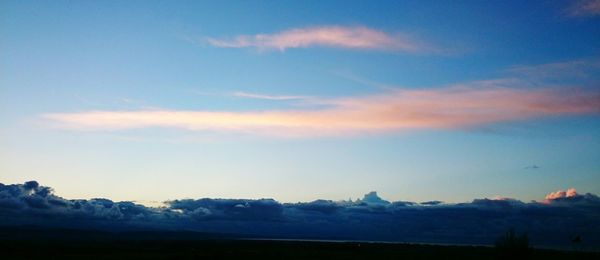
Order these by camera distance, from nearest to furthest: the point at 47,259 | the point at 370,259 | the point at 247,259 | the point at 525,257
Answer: the point at 525,257, the point at 247,259, the point at 370,259, the point at 47,259

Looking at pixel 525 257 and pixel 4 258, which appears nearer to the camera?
pixel 525 257

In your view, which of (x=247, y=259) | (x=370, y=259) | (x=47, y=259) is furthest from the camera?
(x=47, y=259)

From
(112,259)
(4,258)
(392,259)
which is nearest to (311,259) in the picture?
(392,259)

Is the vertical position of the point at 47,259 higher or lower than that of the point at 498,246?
lower

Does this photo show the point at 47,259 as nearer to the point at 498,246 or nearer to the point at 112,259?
the point at 112,259

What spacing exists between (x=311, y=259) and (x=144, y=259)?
44.1 meters

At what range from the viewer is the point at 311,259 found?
135 meters

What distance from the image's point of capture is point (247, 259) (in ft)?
405

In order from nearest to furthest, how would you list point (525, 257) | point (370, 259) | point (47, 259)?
1. point (525, 257)
2. point (370, 259)
3. point (47, 259)

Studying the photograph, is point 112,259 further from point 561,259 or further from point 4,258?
point 561,259

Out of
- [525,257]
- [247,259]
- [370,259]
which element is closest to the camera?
[525,257]

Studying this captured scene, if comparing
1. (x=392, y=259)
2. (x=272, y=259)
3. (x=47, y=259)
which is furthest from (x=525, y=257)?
(x=47, y=259)

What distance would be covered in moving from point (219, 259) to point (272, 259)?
42.5 ft

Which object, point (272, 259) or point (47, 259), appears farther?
point (47, 259)
